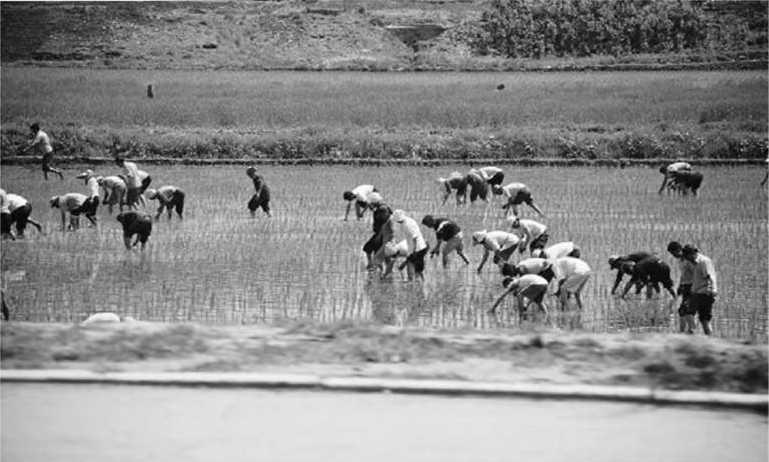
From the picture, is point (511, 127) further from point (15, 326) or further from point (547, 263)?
point (15, 326)

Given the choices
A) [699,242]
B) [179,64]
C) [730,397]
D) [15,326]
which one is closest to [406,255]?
[699,242]

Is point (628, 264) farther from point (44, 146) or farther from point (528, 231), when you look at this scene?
point (44, 146)

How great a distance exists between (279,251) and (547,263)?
15.6 feet

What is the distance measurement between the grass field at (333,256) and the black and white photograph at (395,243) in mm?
78

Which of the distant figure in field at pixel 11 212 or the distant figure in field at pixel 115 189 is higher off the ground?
the distant figure in field at pixel 115 189

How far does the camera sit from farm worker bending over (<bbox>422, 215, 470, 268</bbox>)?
13994mm

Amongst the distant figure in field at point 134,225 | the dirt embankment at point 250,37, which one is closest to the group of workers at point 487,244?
the distant figure in field at point 134,225

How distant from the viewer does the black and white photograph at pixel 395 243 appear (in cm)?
586

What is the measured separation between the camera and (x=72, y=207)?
54.7ft

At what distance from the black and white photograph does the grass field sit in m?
0.08

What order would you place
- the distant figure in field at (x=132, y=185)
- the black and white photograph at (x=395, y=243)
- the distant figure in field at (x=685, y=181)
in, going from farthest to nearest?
the distant figure in field at (x=685, y=181)
the distant figure in field at (x=132, y=185)
the black and white photograph at (x=395, y=243)

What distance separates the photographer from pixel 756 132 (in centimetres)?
2681

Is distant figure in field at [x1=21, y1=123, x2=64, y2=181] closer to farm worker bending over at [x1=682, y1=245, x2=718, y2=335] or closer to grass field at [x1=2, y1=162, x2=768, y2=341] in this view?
grass field at [x1=2, y1=162, x2=768, y2=341]

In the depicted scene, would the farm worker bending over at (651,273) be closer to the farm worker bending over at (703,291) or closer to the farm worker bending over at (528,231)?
the farm worker bending over at (703,291)
